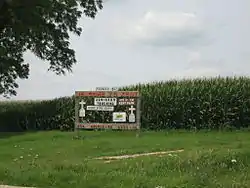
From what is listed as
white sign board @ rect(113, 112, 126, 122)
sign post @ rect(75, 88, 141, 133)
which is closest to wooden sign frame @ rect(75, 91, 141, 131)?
sign post @ rect(75, 88, 141, 133)

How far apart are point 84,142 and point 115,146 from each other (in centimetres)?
210

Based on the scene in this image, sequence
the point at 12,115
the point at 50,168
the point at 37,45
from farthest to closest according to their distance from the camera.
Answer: the point at 12,115 → the point at 37,45 → the point at 50,168

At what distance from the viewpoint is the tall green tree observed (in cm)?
3155

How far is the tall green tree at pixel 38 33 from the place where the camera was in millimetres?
31547

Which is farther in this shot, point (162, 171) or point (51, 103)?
point (51, 103)

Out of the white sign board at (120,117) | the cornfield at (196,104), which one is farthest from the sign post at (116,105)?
the cornfield at (196,104)

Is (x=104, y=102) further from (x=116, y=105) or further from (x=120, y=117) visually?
(x=120, y=117)

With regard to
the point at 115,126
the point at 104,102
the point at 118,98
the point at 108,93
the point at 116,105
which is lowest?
the point at 115,126

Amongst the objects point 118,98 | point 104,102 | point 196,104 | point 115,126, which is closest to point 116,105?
point 118,98

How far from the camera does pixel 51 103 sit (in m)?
36.7

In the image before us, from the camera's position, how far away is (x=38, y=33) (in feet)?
110

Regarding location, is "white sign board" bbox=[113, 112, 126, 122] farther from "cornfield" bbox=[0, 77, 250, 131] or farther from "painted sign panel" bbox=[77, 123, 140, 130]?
"cornfield" bbox=[0, 77, 250, 131]

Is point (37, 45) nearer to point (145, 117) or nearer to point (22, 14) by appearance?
point (22, 14)

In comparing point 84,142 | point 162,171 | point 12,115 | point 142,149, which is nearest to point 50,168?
point 162,171
